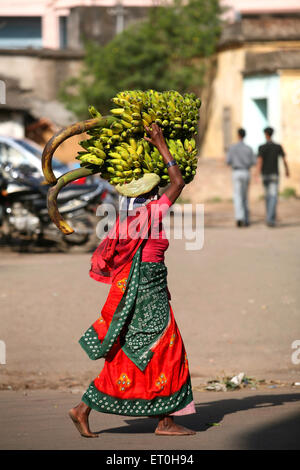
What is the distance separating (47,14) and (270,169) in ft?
80.4

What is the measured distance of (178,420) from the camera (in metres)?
5.57

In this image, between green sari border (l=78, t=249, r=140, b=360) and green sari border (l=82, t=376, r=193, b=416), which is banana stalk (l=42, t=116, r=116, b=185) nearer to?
green sari border (l=78, t=249, r=140, b=360)

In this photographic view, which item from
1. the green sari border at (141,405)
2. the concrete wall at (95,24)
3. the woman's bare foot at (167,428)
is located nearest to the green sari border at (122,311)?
the green sari border at (141,405)

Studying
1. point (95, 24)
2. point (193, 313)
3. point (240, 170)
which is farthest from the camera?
point (95, 24)

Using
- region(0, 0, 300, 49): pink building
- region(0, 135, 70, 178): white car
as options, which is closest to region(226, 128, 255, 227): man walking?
region(0, 135, 70, 178): white car

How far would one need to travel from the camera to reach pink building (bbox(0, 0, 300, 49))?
121 ft

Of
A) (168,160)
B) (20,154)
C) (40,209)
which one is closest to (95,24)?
(20,154)

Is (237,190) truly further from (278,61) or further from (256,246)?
(278,61)

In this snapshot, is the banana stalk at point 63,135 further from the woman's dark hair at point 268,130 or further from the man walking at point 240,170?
the woman's dark hair at point 268,130

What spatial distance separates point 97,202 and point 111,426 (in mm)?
7916

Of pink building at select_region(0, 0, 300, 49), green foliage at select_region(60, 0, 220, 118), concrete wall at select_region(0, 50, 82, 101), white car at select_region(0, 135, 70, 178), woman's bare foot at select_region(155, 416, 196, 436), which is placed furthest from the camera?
pink building at select_region(0, 0, 300, 49)

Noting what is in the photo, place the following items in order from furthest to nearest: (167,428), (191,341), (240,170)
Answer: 1. (240,170)
2. (191,341)
3. (167,428)

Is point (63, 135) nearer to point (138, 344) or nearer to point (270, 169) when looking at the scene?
point (138, 344)

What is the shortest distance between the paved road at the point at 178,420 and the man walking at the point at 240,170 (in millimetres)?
9492
